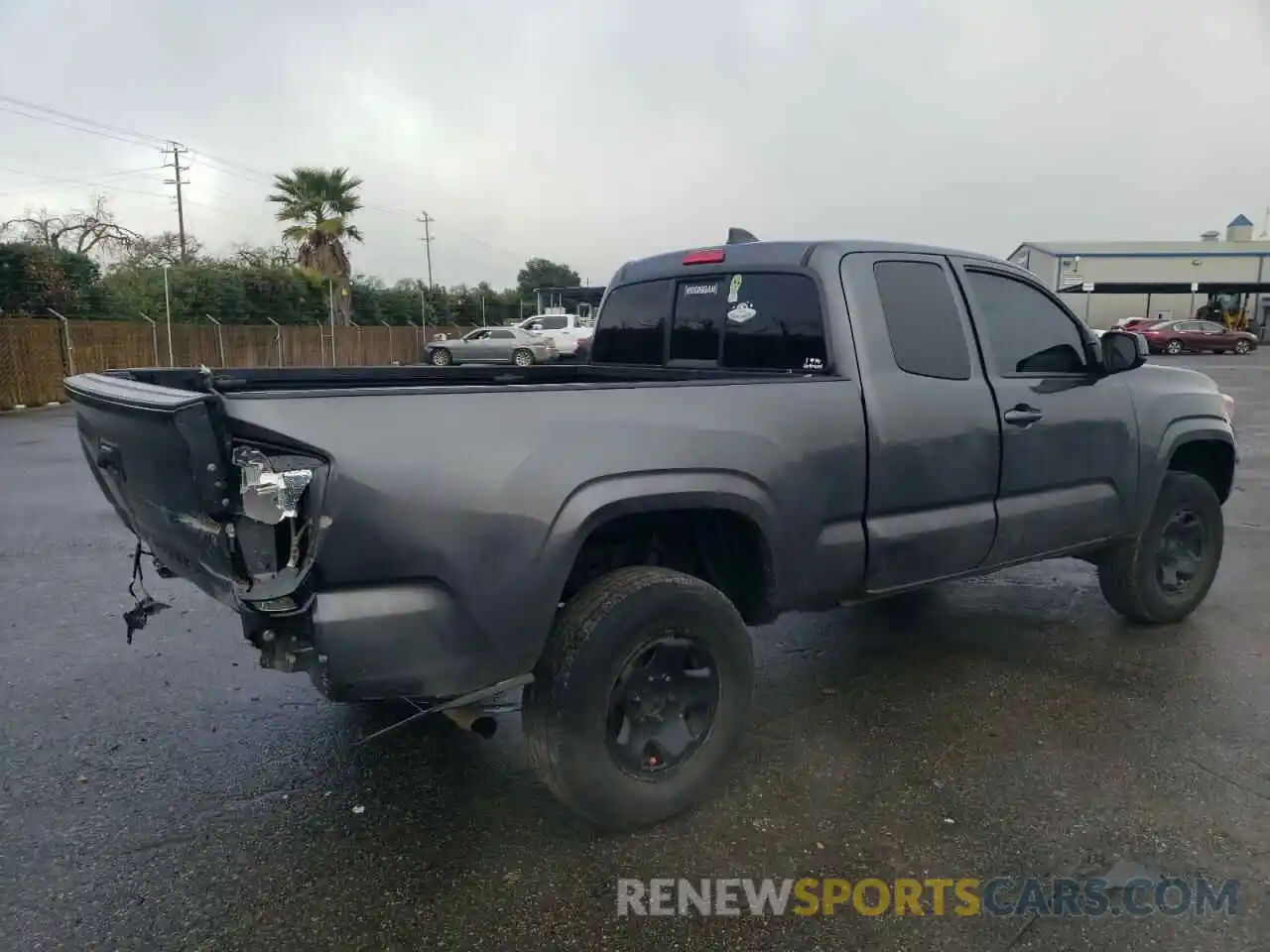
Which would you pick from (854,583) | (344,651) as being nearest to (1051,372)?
(854,583)

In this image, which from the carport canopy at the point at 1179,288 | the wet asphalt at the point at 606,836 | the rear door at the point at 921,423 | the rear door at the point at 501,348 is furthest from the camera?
the carport canopy at the point at 1179,288

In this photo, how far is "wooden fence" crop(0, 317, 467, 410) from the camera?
18.0m

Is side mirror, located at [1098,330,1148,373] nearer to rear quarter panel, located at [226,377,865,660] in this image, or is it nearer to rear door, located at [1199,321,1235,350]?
rear quarter panel, located at [226,377,865,660]

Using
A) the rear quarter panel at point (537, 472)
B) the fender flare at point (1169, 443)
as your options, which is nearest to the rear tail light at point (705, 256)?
the rear quarter panel at point (537, 472)

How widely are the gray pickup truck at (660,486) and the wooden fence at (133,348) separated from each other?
937cm

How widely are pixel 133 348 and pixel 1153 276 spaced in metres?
53.1

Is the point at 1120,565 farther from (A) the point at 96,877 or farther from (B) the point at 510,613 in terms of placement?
(A) the point at 96,877

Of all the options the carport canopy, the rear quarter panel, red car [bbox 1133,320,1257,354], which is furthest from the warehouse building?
the rear quarter panel

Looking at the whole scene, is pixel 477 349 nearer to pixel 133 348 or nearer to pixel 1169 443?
pixel 133 348

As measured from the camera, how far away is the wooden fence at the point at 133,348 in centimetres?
1803

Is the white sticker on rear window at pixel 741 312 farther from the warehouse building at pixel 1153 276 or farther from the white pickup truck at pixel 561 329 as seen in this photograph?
the warehouse building at pixel 1153 276

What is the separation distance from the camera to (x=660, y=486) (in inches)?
110

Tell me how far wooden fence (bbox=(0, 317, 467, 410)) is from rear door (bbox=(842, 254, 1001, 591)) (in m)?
9.62

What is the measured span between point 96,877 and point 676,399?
7.56ft
